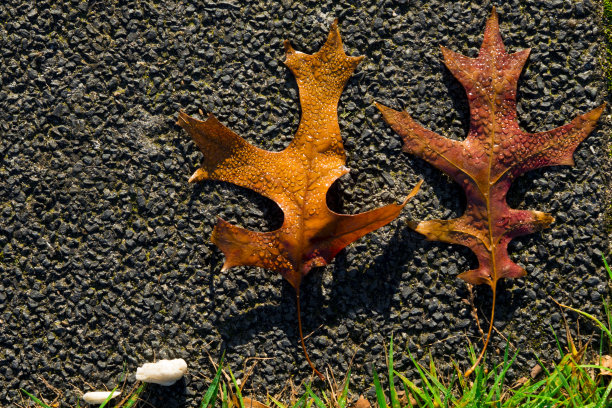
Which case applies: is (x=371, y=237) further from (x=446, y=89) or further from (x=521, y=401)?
(x=521, y=401)

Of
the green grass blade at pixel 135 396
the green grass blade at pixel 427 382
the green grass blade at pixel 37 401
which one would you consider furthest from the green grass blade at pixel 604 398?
the green grass blade at pixel 37 401

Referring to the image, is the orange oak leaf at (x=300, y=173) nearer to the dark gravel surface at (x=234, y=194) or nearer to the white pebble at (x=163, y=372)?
the dark gravel surface at (x=234, y=194)

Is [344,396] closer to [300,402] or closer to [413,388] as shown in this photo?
[300,402]

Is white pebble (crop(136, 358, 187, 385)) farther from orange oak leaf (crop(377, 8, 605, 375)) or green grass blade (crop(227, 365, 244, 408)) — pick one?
orange oak leaf (crop(377, 8, 605, 375))

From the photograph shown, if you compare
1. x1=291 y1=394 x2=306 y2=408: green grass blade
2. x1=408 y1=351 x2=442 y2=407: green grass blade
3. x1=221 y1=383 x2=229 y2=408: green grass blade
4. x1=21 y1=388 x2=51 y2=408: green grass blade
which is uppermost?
x1=408 y1=351 x2=442 y2=407: green grass blade

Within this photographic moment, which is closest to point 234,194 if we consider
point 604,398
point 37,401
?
point 37,401

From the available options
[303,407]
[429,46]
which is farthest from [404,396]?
[429,46]

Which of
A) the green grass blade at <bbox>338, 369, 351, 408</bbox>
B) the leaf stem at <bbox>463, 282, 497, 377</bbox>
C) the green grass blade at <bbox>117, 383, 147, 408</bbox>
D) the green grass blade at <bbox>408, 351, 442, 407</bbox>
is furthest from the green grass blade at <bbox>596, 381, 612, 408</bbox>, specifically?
the green grass blade at <bbox>117, 383, 147, 408</bbox>
